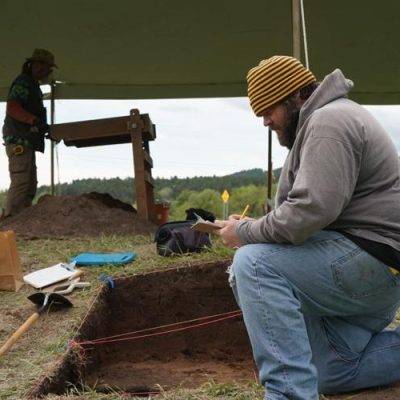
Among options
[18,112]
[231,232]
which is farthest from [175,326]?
[18,112]

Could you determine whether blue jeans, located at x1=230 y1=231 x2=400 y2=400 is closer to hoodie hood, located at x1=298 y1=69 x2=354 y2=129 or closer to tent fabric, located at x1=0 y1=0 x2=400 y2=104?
hoodie hood, located at x1=298 y1=69 x2=354 y2=129

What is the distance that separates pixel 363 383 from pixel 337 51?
18.3 ft

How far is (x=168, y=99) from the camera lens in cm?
852

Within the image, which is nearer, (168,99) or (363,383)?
(363,383)

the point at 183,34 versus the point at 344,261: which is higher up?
the point at 183,34

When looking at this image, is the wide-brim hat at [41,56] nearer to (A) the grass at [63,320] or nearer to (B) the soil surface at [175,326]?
(A) the grass at [63,320]

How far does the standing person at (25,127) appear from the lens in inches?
242

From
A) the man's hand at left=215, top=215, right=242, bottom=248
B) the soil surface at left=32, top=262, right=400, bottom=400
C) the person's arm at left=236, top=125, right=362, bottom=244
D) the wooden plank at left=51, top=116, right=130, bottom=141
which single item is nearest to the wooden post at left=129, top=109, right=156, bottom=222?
the wooden plank at left=51, top=116, right=130, bottom=141

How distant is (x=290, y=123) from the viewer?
1882 mm

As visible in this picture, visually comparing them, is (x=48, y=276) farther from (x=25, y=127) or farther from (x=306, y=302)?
(x=25, y=127)

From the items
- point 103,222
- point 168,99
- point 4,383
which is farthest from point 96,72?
point 4,383

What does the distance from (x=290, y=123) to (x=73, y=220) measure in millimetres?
4077

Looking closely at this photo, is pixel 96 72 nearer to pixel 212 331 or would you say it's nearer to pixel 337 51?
pixel 337 51

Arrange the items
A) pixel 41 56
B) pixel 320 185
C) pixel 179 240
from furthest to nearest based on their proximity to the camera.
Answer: pixel 41 56 → pixel 179 240 → pixel 320 185
